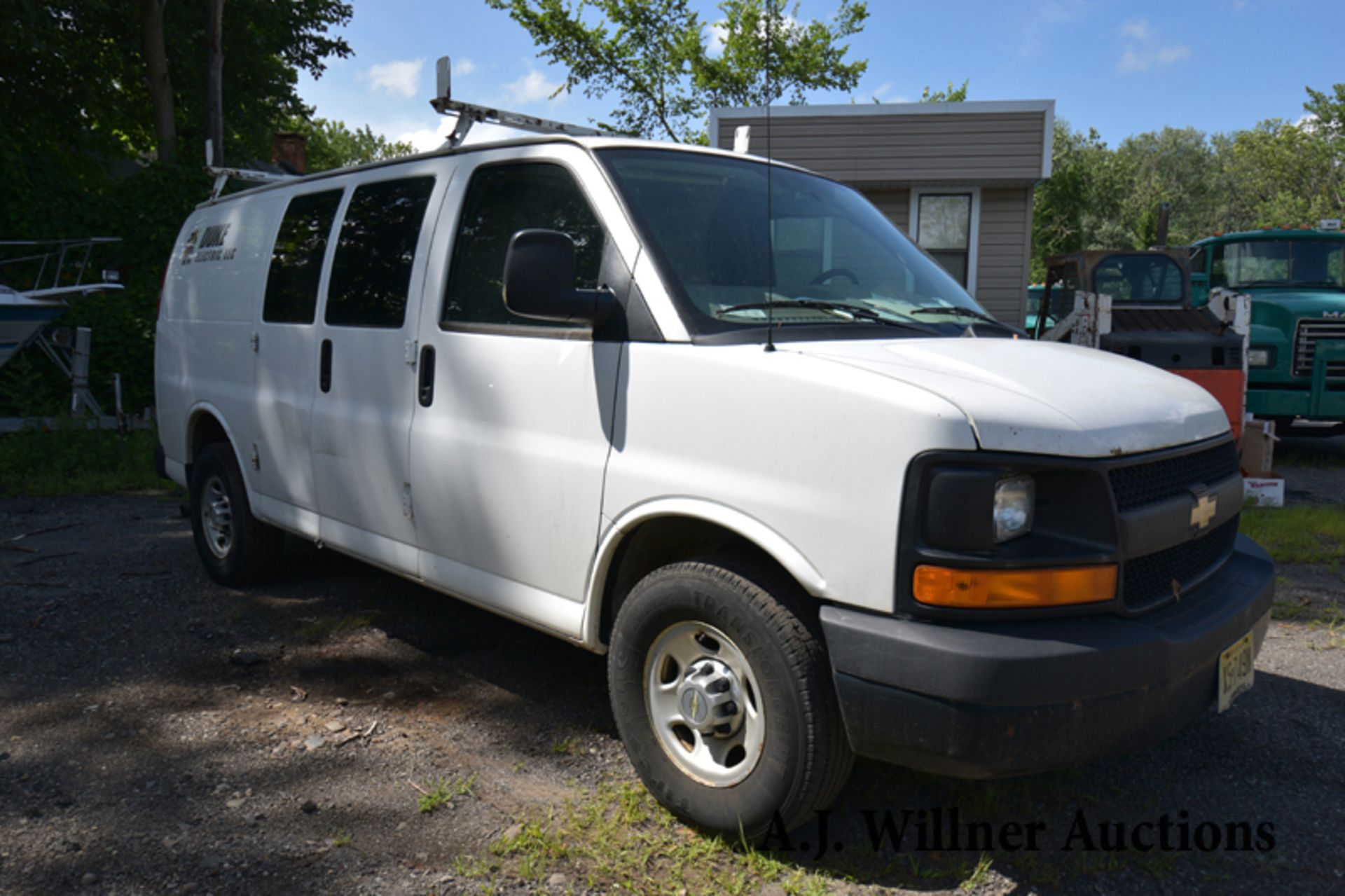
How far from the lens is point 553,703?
3.86 meters

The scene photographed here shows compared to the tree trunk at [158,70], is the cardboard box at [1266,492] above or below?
below

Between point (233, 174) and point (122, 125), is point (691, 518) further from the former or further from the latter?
point (122, 125)

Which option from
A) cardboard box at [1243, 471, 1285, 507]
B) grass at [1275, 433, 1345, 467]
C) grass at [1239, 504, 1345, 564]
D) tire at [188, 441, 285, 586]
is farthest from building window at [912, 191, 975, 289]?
tire at [188, 441, 285, 586]

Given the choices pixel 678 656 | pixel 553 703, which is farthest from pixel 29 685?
pixel 678 656

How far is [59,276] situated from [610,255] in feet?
39.0

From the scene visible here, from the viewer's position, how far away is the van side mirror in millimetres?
2830

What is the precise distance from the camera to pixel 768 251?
3234mm

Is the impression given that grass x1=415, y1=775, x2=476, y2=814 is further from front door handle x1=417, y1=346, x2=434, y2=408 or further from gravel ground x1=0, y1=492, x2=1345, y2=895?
front door handle x1=417, y1=346, x2=434, y2=408

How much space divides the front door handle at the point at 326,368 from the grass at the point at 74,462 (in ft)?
17.3

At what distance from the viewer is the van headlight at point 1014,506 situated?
232cm

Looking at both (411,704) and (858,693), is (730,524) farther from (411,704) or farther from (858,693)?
(411,704)

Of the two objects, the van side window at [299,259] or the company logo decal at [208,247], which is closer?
the van side window at [299,259]

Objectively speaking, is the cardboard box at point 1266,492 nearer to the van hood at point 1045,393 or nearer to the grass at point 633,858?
the van hood at point 1045,393

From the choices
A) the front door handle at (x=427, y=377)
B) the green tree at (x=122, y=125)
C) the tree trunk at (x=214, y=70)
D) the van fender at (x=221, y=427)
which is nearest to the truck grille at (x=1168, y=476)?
the front door handle at (x=427, y=377)
